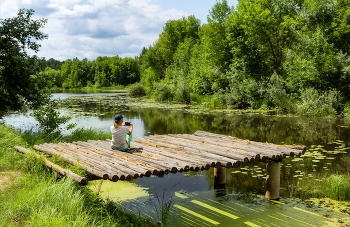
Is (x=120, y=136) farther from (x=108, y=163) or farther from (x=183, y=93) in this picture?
(x=183, y=93)

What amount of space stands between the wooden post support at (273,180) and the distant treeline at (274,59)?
61.8 feet

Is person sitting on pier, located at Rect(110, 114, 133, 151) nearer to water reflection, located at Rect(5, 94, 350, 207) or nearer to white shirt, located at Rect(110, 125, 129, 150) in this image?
white shirt, located at Rect(110, 125, 129, 150)

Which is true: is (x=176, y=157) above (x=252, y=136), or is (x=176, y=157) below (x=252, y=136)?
above

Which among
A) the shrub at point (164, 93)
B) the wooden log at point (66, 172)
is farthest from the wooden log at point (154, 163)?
the shrub at point (164, 93)

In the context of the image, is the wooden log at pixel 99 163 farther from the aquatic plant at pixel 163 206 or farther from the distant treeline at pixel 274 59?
the distant treeline at pixel 274 59

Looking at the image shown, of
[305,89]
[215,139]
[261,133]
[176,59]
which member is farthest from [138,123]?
[176,59]

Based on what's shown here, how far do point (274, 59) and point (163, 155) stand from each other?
30.1 metres

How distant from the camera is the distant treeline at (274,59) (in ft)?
90.7

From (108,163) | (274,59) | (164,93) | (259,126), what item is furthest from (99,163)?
(164,93)

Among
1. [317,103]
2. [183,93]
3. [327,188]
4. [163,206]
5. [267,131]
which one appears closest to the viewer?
[163,206]

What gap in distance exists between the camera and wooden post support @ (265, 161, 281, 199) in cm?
882

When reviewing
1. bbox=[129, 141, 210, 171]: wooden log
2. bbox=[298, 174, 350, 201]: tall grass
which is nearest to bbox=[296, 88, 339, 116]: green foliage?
bbox=[298, 174, 350, 201]: tall grass

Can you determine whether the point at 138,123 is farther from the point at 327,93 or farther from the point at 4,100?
the point at 327,93

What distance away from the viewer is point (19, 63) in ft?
50.6
